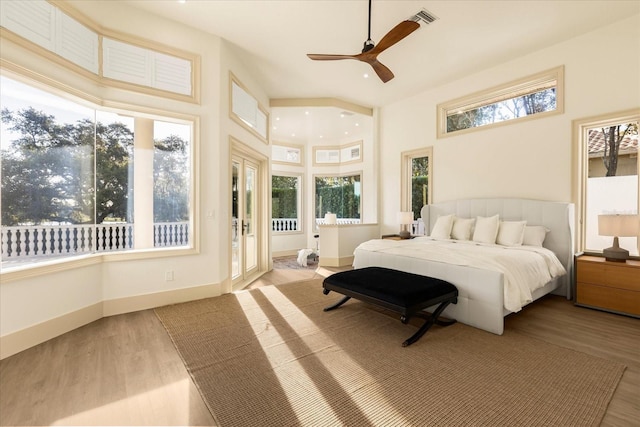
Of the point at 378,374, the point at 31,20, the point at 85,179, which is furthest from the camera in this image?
the point at 85,179

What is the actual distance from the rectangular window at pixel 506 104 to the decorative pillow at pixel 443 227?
1648 mm

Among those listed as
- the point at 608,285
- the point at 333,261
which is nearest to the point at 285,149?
the point at 333,261

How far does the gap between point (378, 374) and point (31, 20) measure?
→ 13.7 ft

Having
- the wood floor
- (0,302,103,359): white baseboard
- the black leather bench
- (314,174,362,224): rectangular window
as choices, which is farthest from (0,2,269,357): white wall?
(314,174,362,224): rectangular window

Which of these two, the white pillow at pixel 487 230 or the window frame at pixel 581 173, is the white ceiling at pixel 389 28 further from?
the white pillow at pixel 487 230

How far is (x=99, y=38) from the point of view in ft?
10.3

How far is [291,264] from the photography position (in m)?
6.45

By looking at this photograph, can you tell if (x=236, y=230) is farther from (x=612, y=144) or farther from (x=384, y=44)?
(x=612, y=144)

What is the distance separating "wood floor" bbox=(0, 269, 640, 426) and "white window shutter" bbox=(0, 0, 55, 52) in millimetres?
A: 2736

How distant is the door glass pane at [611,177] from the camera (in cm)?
362

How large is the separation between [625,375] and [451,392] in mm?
1346

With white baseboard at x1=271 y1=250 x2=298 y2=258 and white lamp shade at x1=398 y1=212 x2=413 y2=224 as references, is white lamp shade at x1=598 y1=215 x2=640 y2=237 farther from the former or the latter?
white baseboard at x1=271 y1=250 x2=298 y2=258

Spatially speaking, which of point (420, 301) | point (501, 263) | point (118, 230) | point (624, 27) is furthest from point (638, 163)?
point (118, 230)

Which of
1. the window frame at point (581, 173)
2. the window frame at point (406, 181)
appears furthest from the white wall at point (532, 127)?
the window frame at point (406, 181)
